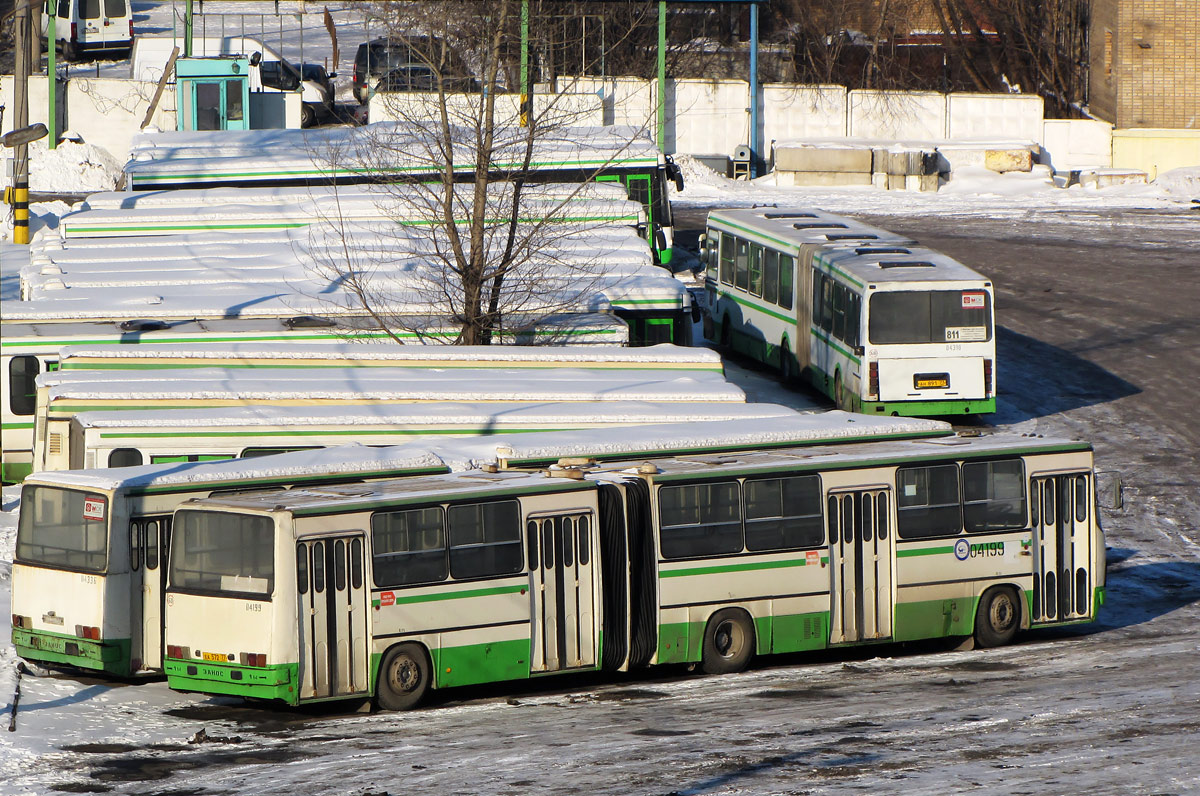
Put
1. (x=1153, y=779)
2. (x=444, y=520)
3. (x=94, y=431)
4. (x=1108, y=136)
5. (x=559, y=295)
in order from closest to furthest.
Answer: (x=1153, y=779)
(x=444, y=520)
(x=94, y=431)
(x=559, y=295)
(x=1108, y=136)

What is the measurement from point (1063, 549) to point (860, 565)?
2.64 meters

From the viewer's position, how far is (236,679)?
14641 millimetres

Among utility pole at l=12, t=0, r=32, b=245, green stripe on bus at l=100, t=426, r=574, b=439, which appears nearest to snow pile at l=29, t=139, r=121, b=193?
utility pole at l=12, t=0, r=32, b=245

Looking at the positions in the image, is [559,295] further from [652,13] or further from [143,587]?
[652,13]

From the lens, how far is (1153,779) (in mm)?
11727

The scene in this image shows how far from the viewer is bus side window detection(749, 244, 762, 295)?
110ft

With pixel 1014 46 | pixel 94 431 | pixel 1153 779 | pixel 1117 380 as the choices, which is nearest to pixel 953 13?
pixel 1014 46

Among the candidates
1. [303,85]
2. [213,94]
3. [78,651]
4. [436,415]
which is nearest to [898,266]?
[436,415]

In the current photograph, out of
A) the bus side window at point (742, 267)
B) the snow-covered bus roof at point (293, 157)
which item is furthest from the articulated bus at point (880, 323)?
the snow-covered bus roof at point (293, 157)

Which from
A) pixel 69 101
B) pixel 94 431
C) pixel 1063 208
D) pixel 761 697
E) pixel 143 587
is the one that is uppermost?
pixel 69 101

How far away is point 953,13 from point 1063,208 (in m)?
19.3

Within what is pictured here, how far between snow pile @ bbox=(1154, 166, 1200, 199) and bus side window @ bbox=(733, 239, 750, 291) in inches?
955

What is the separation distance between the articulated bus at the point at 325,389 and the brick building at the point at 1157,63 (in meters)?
40.1

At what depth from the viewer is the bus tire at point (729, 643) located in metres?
17.0
